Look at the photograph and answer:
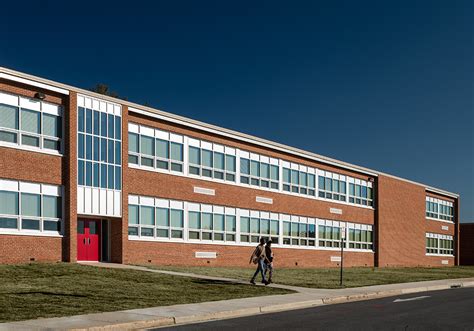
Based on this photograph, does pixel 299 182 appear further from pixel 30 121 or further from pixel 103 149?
pixel 30 121

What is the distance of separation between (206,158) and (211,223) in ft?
12.1

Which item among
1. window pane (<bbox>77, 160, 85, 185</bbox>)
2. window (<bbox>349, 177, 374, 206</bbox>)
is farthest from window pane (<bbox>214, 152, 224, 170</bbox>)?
window (<bbox>349, 177, 374, 206</bbox>)

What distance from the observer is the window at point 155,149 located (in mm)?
33500

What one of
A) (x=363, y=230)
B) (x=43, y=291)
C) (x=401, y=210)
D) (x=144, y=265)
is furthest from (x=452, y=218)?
(x=43, y=291)

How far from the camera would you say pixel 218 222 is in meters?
39.4

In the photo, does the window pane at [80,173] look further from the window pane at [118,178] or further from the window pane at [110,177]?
the window pane at [118,178]

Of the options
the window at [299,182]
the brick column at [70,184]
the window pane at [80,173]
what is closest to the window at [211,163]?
the window at [299,182]

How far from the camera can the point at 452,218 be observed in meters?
73.2

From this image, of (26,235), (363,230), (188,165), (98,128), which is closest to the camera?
(26,235)

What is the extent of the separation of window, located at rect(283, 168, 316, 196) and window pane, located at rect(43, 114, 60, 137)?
19720 millimetres

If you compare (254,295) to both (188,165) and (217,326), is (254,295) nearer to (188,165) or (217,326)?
(217,326)

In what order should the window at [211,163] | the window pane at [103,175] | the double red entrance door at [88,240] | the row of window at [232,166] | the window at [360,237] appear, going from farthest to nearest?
the window at [360,237] < the window at [211,163] < the row of window at [232,166] < the double red entrance door at [88,240] < the window pane at [103,175]

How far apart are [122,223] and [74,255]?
3249mm

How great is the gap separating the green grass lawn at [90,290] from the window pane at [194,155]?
438 inches
